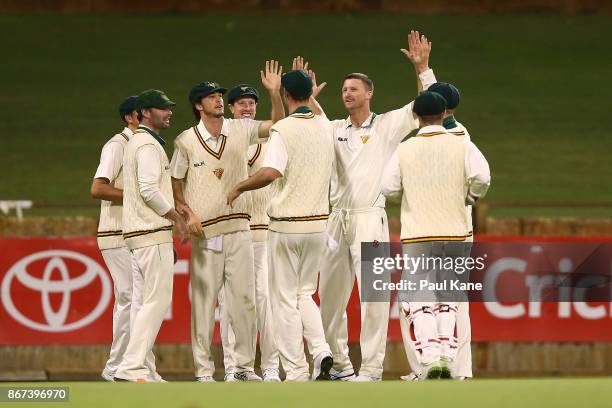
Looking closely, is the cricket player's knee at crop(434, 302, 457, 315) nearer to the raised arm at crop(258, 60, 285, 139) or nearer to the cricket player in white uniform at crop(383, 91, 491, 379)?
the cricket player in white uniform at crop(383, 91, 491, 379)

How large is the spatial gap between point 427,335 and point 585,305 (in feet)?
14.2

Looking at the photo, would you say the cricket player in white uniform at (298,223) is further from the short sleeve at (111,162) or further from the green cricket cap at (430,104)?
the short sleeve at (111,162)

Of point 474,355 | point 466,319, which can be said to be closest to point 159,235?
point 466,319

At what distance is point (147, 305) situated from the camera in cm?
798

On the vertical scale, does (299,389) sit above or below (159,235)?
below

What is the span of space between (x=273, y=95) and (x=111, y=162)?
1.16 m

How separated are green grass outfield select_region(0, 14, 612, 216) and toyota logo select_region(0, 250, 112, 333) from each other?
7.47 feet

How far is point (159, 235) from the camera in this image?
26.3 feet

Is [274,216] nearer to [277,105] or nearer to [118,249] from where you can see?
[277,105]

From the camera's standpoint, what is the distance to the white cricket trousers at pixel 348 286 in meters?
8.21

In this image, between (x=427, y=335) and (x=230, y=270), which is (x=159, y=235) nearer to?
(x=230, y=270)

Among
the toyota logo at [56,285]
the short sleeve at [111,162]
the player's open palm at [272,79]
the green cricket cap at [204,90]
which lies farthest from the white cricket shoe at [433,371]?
the toyota logo at [56,285]

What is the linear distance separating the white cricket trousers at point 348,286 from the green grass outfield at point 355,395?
1.65m

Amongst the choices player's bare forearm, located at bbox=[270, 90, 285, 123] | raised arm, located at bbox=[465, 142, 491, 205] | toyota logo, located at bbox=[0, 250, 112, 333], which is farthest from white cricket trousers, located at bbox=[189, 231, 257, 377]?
toyota logo, located at bbox=[0, 250, 112, 333]
